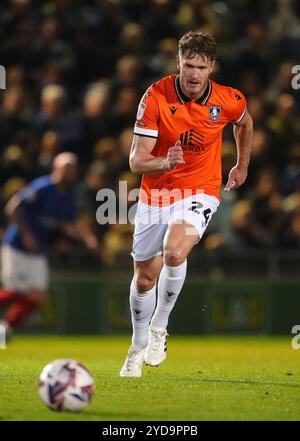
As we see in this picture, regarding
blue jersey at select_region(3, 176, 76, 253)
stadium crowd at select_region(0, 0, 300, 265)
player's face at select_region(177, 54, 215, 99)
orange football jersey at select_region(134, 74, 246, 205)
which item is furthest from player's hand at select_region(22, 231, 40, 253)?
player's face at select_region(177, 54, 215, 99)

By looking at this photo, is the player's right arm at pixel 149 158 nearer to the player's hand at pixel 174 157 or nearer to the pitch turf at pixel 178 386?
the player's hand at pixel 174 157

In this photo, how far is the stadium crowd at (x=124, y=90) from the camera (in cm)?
1441

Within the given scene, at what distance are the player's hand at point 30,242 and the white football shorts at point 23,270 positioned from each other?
135 mm

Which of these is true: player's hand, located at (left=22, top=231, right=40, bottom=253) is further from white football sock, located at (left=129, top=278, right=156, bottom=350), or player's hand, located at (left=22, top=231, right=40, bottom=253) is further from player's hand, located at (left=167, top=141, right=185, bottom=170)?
player's hand, located at (left=167, top=141, right=185, bottom=170)

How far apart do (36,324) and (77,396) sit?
8340 millimetres

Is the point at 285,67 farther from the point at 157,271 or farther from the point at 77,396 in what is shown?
the point at 77,396

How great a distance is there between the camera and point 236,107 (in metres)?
8.66

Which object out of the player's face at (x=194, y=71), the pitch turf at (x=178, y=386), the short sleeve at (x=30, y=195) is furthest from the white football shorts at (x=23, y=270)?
the player's face at (x=194, y=71)

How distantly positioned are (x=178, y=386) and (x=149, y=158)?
64.8 inches

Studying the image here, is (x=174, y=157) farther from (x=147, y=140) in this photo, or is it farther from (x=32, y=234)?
(x=32, y=234)

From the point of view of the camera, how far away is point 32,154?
47.3ft

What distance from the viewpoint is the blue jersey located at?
521 inches

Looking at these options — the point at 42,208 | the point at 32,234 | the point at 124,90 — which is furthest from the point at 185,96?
the point at 124,90
